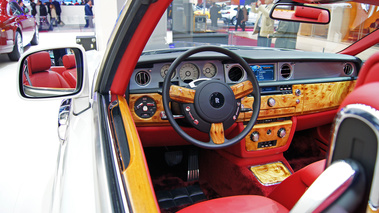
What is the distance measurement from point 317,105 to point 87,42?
501 centimetres

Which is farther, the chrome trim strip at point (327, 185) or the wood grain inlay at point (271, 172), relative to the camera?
the wood grain inlay at point (271, 172)

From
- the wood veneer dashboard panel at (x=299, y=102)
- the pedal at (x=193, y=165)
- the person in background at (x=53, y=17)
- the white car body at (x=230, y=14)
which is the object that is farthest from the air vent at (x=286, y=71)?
the person in background at (x=53, y=17)

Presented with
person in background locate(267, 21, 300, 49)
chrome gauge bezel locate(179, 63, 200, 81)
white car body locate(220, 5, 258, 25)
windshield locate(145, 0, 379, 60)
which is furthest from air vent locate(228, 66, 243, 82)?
white car body locate(220, 5, 258, 25)

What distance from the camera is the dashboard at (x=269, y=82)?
213cm

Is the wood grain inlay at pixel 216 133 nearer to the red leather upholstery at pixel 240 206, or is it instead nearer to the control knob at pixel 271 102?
the red leather upholstery at pixel 240 206

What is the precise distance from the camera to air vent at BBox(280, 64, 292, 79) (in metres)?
2.47

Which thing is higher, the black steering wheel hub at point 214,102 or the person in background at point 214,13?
the person in background at point 214,13

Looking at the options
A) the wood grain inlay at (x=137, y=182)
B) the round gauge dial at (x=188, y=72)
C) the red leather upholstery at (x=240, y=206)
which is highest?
the round gauge dial at (x=188, y=72)

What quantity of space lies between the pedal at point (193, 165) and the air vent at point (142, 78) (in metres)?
0.79

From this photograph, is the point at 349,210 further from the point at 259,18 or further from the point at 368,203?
the point at 259,18

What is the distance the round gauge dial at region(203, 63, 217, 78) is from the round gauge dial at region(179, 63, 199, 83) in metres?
0.07

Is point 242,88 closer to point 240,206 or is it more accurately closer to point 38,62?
point 240,206

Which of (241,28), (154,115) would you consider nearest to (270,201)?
(154,115)

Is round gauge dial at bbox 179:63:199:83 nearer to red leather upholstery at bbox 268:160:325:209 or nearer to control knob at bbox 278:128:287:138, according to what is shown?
control knob at bbox 278:128:287:138
